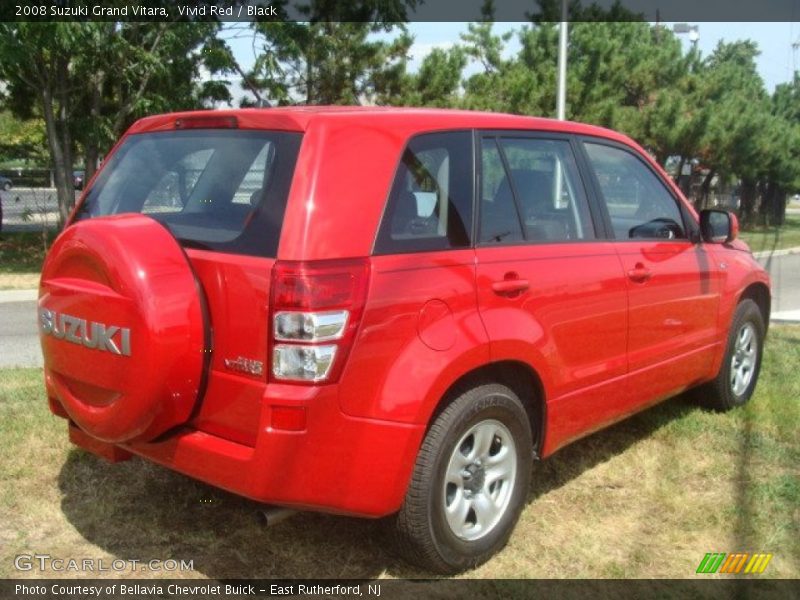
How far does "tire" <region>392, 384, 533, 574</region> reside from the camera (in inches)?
123

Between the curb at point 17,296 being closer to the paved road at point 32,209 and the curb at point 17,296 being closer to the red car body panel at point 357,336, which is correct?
the paved road at point 32,209

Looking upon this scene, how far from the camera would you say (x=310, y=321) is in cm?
275

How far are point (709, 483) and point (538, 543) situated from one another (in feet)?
3.92

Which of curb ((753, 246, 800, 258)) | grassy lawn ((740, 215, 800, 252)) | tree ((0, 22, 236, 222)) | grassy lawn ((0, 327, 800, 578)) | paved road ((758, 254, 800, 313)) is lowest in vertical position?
grassy lawn ((740, 215, 800, 252))

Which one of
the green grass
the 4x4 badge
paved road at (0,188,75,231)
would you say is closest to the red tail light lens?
the 4x4 badge

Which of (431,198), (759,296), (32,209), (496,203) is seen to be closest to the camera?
(431,198)

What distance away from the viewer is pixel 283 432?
2.77m

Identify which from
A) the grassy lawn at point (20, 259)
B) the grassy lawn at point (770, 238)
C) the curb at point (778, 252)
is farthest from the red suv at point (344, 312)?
the grassy lawn at point (770, 238)

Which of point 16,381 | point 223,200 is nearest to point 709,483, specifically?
point 223,200

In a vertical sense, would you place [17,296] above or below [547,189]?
below

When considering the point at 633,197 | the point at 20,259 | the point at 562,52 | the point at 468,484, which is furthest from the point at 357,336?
the point at 20,259

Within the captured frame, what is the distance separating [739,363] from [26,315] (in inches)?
338

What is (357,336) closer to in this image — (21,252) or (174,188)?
(174,188)

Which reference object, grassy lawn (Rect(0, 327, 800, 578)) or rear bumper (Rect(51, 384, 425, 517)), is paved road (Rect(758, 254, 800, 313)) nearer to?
grassy lawn (Rect(0, 327, 800, 578))
